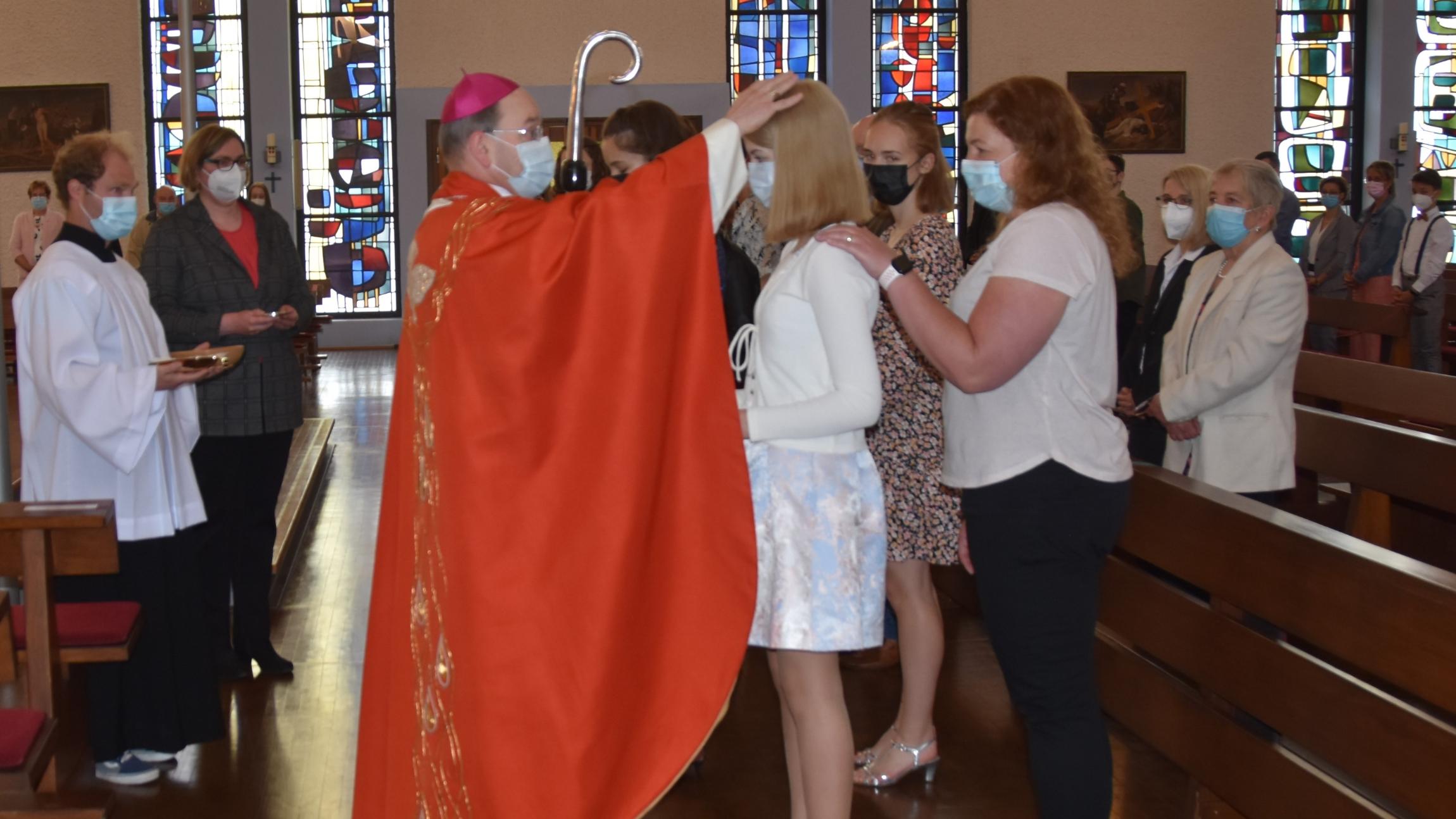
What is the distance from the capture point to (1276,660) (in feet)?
8.57

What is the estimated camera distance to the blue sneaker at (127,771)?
3.23m

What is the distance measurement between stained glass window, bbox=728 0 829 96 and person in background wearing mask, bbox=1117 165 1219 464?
982 centimetres

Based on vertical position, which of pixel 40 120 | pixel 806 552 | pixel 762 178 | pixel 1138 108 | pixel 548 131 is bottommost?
pixel 806 552

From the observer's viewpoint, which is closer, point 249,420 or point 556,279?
point 556,279

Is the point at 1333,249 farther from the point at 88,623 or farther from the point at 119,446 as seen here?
A: the point at 88,623

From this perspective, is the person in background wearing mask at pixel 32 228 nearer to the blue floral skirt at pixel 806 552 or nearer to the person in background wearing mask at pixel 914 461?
the person in background wearing mask at pixel 914 461

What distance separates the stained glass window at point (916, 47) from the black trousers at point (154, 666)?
37.5ft

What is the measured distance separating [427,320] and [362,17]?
12604mm

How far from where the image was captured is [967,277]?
2.34 metres

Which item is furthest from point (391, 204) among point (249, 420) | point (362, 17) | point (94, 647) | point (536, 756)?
point (536, 756)

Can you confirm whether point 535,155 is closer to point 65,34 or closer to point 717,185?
point 717,185

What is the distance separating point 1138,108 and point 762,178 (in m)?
12.4

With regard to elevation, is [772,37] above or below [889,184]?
above

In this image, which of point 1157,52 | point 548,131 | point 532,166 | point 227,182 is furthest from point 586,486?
point 1157,52
